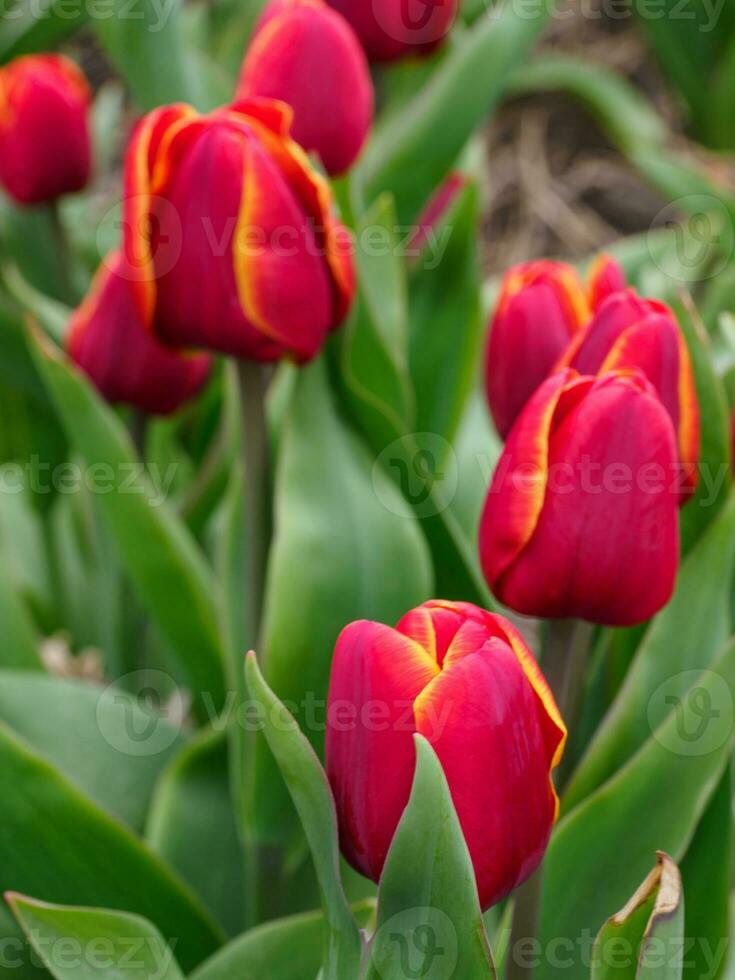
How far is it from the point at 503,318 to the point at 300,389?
0.09m

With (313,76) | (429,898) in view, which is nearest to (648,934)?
(429,898)

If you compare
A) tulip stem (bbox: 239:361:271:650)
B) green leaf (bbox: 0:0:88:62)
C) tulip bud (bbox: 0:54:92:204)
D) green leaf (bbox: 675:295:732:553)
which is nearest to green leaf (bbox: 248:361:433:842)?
tulip stem (bbox: 239:361:271:650)

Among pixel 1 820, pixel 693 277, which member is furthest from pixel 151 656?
pixel 693 277

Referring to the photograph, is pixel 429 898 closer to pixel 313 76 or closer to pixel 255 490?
pixel 255 490

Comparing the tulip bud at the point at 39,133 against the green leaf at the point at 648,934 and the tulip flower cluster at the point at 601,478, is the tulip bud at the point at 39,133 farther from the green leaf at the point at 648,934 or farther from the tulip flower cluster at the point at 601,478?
the green leaf at the point at 648,934

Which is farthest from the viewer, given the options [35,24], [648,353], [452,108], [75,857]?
[35,24]

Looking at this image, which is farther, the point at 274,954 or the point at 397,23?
the point at 397,23

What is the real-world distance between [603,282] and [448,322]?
0.75ft

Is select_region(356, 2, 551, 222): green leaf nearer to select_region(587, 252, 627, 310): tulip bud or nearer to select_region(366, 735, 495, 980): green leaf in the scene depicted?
select_region(587, 252, 627, 310): tulip bud

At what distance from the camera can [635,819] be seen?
48 centimetres

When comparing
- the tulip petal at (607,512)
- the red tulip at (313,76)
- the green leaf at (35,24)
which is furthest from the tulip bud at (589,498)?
the green leaf at (35,24)

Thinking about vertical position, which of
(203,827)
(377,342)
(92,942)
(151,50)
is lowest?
(203,827)

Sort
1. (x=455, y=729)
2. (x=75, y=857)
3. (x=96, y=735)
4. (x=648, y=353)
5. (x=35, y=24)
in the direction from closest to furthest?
(x=455, y=729)
(x=648, y=353)
(x=75, y=857)
(x=96, y=735)
(x=35, y=24)

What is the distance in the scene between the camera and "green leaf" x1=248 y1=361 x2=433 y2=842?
53 cm
